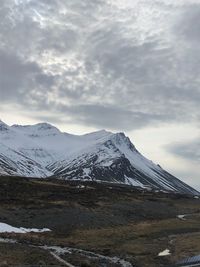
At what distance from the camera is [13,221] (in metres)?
84.3

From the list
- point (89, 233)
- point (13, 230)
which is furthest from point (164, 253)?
point (13, 230)

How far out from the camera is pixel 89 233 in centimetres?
8012

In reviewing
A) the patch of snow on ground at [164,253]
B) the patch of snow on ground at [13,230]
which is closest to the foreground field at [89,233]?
the patch of snow on ground at [164,253]

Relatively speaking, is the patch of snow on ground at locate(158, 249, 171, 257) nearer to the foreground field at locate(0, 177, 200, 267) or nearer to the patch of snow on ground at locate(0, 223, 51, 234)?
the foreground field at locate(0, 177, 200, 267)

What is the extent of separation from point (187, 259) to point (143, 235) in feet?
88.9

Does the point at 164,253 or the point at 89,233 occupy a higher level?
the point at 89,233

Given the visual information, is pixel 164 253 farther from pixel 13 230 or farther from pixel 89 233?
pixel 13 230

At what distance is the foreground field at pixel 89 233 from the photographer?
52.9 metres

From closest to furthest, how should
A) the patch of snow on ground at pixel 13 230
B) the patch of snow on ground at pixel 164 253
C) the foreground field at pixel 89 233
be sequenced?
1. the foreground field at pixel 89 233
2. the patch of snow on ground at pixel 164 253
3. the patch of snow on ground at pixel 13 230

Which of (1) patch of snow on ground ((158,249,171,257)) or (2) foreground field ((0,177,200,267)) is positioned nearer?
(2) foreground field ((0,177,200,267))

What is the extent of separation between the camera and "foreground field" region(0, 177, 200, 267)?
173ft

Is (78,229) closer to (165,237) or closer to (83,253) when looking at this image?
(165,237)

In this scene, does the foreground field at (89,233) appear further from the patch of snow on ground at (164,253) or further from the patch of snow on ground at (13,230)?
the patch of snow on ground at (13,230)

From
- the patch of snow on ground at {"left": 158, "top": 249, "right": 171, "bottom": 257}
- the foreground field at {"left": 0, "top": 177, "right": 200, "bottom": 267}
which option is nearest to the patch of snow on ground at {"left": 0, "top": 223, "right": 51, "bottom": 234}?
the foreground field at {"left": 0, "top": 177, "right": 200, "bottom": 267}
